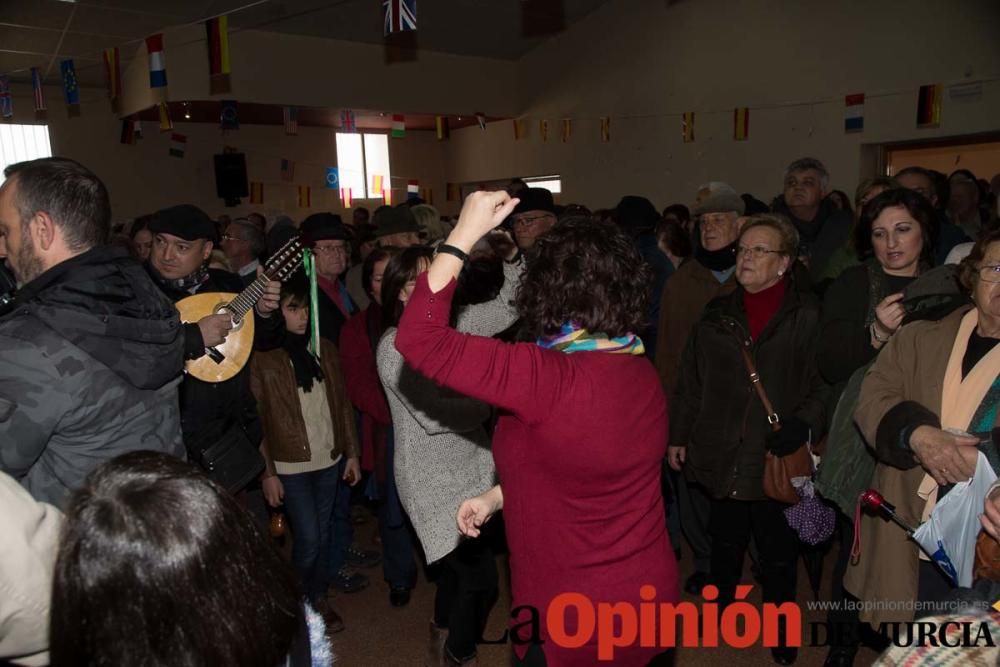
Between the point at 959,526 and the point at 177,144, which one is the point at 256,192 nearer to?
the point at 177,144

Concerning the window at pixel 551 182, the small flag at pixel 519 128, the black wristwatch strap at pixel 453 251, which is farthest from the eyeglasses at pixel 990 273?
the small flag at pixel 519 128

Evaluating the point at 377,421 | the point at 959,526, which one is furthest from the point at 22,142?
the point at 959,526

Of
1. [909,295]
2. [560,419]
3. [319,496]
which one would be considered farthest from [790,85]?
[560,419]

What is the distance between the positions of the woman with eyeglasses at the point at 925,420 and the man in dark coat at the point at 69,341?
6.67 feet

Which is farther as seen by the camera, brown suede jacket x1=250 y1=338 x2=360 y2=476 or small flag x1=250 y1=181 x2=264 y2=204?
small flag x1=250 y1=181 x2=264 y2=204

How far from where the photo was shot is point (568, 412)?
57.6 inches

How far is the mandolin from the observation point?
8.65 ft

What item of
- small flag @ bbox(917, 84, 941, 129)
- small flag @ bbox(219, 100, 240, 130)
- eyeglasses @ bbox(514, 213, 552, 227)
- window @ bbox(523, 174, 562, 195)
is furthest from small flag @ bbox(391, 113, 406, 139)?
eyeglasses @ bbox(514, 213, 552, 227)

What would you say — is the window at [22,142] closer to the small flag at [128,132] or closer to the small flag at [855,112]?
the small flag at [128,132]

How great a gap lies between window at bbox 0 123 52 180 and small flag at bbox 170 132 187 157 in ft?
5.81

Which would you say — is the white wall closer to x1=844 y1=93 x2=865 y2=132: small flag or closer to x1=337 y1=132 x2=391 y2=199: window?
x1=844 y1=93 x2=865 y2=132: small flag

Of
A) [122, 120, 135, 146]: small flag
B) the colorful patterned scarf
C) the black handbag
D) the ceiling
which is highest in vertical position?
the ceiling

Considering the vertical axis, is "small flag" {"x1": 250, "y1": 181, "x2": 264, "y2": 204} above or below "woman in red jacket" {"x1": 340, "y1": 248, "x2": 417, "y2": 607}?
above

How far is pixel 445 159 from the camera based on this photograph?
14.9 meters
